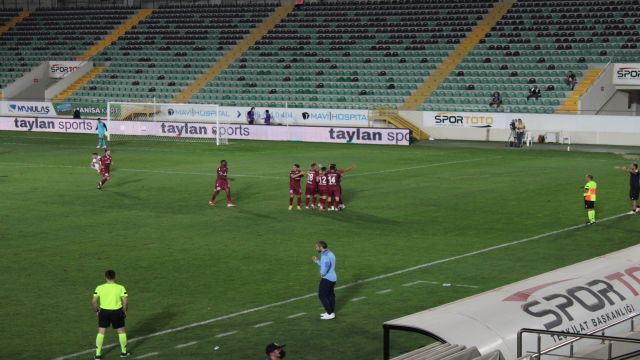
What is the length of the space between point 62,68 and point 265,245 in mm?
56537

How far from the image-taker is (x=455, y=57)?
2598 inches

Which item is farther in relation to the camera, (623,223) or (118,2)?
(118,2)

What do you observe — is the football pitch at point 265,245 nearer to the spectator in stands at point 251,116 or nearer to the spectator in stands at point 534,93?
the spectator in stands at point 534,93

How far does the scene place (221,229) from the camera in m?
27.5

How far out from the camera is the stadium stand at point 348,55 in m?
65.6

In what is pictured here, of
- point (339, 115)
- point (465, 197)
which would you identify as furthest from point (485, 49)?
point (465, 197)

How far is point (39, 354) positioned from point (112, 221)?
44.1 feet

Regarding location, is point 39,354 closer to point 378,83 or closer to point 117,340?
point 117,340

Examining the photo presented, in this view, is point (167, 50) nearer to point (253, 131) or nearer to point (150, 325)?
point (253, 131)

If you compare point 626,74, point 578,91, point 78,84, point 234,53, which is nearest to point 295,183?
point 578,91

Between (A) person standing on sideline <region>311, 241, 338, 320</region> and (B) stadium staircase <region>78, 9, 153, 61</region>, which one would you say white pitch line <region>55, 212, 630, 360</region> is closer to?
(A) person standing on sideline <region>311, 241, 338, 320</region>

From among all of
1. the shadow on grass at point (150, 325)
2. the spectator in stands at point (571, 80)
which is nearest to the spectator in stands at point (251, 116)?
the spectator in stands at point (571, 80)

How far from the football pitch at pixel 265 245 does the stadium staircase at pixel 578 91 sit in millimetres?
12637

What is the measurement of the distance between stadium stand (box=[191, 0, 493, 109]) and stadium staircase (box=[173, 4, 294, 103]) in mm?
622
